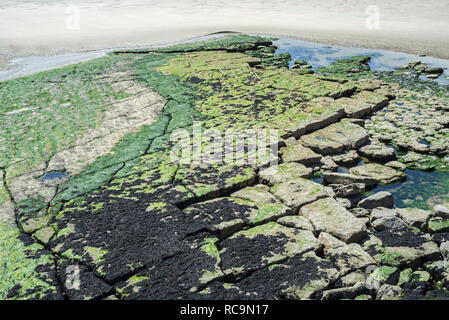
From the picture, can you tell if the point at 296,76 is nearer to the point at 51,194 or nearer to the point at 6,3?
the point at 51,194

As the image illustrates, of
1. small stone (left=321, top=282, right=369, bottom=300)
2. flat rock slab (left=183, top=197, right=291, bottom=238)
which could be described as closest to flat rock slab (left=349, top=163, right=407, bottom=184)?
flat rock slab (left=183, top=197, right=291, bottom=238)

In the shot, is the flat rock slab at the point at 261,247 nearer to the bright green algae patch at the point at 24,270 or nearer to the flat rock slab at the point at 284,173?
the flat rock slab at the point at 284,173

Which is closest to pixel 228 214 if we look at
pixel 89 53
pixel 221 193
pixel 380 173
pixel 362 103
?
pixel 221 193

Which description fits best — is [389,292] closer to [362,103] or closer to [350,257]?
[350,257]

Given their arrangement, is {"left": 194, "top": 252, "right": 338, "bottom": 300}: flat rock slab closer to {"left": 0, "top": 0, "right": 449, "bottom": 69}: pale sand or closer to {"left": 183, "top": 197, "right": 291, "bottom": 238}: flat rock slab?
{"left": 183, "top": 197, "right": 291, "bottom": 238}: flat rock slab

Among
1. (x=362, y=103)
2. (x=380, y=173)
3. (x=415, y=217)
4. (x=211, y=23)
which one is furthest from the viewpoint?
(x=211, y=23)

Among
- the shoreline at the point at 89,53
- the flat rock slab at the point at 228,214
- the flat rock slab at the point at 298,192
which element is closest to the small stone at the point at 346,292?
the flat rock slab at the point at 228,214

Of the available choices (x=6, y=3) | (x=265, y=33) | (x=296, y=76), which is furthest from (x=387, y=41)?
(x=6, y=3)
